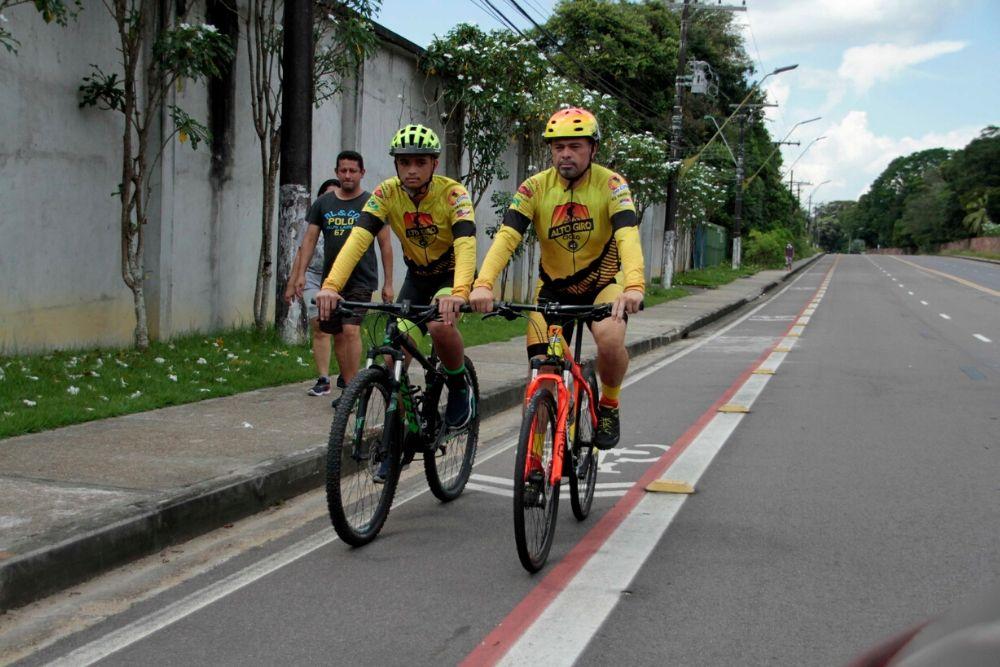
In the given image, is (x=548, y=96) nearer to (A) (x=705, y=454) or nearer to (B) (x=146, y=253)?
(B) (x=146, y=253)

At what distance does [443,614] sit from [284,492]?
223 cm

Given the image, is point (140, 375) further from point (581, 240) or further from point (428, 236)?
point (581, 240)

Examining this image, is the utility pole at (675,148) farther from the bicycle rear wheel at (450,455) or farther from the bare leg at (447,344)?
the bare leg at (447,344)

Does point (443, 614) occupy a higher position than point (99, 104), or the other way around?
point (99, 104)

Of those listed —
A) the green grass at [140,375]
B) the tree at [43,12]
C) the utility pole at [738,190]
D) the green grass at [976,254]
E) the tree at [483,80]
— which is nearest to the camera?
the green grass at [140,375]

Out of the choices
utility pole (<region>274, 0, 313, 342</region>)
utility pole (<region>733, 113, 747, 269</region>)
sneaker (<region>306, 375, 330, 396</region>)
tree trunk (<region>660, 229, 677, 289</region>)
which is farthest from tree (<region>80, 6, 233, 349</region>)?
utility pole (<region>733, 113, 747, 269</region>)

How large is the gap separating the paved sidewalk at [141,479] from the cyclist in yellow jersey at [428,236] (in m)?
1.13

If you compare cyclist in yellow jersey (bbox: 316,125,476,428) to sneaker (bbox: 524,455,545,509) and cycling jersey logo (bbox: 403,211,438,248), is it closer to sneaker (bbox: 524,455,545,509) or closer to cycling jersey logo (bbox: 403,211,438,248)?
cycling jersey logo (bbox: 403,211,438,248)

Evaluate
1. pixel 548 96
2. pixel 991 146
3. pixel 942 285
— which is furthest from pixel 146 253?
pixel 991 146

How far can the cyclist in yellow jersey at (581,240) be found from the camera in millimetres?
5203

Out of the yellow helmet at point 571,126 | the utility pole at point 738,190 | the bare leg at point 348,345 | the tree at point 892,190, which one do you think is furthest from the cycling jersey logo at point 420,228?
the tree at point 892,190

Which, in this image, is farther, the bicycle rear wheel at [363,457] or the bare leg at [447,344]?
the bare leg at [447,344]

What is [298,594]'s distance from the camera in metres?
4.42

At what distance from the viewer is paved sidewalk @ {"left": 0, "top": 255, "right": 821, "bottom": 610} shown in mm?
4504
